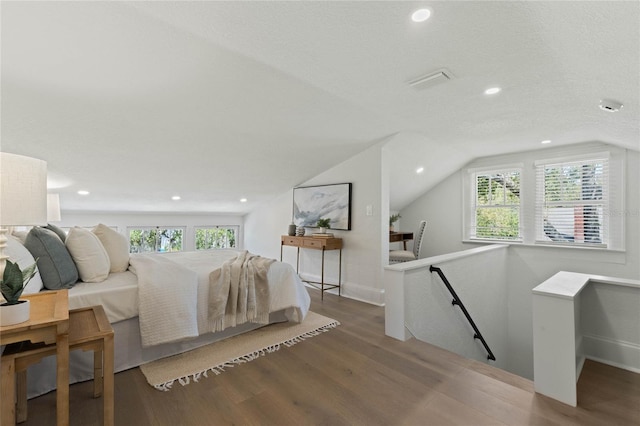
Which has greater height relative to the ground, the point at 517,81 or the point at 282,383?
the point at 517,81

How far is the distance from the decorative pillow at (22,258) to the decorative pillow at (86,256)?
0.96ft

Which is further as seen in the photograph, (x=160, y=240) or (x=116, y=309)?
(x=160, y=240)

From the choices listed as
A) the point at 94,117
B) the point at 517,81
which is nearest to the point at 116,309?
the point at 94,117

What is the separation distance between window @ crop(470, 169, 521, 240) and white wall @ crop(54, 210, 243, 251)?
494 cm

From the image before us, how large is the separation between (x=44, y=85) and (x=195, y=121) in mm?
1115

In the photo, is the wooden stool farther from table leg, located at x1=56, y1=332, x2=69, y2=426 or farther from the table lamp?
the table lamp

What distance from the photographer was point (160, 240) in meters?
5.82

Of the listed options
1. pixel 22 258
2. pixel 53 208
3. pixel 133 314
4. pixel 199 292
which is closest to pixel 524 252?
pixel 199 292

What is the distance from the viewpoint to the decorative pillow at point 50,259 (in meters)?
1.88

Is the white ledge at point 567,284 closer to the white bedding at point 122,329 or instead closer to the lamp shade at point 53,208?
the white bedding at point 122,329

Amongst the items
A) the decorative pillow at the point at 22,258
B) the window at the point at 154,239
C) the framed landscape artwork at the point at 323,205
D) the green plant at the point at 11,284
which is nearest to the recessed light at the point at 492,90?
the framed landscape artwork at the point at 323,205

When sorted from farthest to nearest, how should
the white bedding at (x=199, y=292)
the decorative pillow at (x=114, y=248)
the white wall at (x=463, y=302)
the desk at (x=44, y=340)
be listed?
the white wall at (x=463, y=302)
the decorative pillow at (x=114, y=248)
the white bedding at (x=199, y=292)
the desk at (x=44, y=340)

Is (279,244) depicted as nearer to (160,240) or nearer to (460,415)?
(160,240)

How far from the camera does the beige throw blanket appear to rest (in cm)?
246
